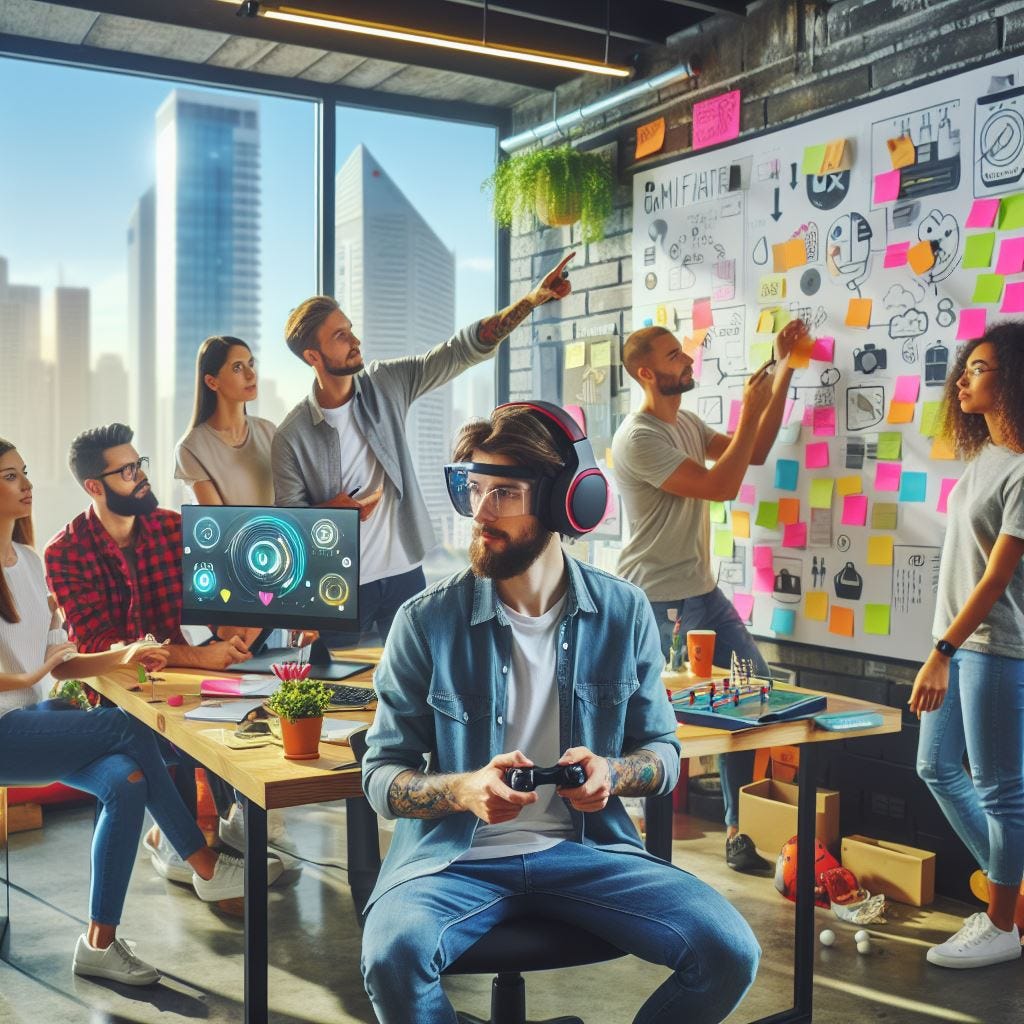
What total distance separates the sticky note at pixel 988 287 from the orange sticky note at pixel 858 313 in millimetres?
375

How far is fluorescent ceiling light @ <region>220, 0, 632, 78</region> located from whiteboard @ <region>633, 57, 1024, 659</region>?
26.1 inches

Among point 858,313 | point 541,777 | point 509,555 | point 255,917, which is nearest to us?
point 541,777

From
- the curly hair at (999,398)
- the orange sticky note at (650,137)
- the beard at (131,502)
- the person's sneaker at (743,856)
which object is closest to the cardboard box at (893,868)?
the person's sneaker at (743,856)

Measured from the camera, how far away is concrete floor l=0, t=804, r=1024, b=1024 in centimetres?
283

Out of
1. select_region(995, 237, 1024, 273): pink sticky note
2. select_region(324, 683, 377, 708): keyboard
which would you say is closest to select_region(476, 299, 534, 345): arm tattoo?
select_region(995, 237, 1024, 273): pink sticky note

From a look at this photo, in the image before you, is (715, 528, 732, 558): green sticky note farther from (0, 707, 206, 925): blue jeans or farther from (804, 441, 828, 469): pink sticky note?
(0, 707, 206, 925): blue jeans

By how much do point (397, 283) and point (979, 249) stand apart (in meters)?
2.59

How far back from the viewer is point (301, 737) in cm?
224

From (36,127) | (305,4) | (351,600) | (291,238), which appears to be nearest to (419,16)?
(305,4)

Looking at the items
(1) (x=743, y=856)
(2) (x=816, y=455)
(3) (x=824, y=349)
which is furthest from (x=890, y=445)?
(1) (x=743, y=856)

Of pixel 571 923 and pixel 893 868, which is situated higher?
pixel 571 923

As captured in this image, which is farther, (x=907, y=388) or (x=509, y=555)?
(x=907, y=388)

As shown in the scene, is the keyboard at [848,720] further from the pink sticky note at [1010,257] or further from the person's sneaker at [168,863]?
the person's sneaker at [168,863]

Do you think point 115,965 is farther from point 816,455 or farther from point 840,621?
point 816,455
